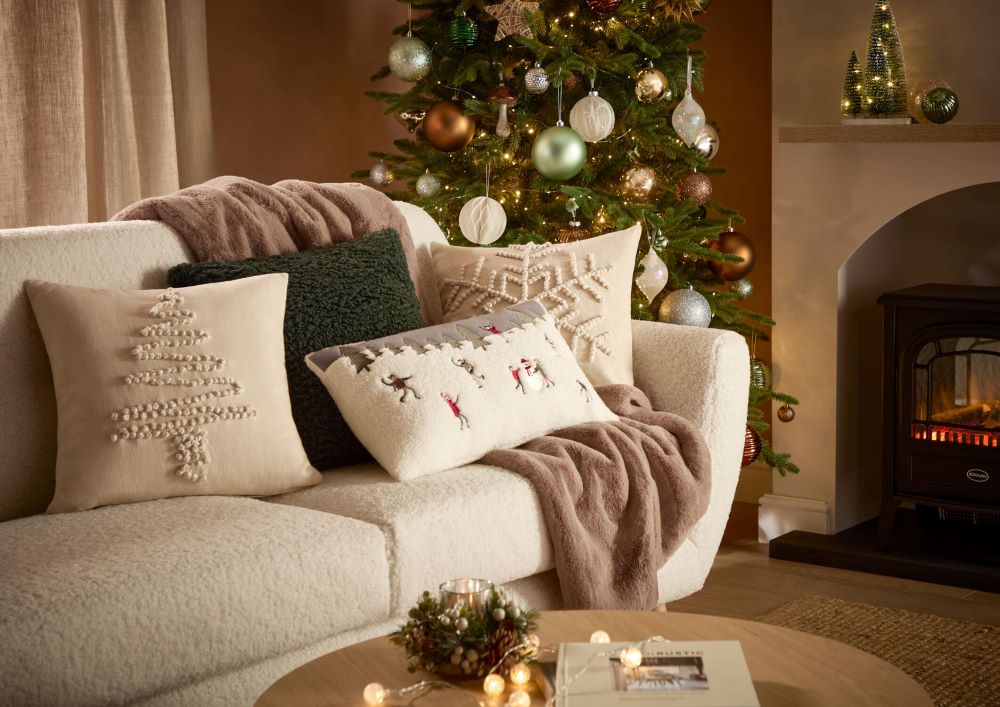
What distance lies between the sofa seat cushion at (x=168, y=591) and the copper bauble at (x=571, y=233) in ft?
5.58

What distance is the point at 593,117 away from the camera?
3.41m

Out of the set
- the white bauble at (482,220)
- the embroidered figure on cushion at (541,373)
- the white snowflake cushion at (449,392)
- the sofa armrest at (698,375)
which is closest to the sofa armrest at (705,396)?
the sofa armrest at (698,375)

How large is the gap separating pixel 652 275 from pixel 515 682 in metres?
2.14

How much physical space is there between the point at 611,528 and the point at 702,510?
0.26 m

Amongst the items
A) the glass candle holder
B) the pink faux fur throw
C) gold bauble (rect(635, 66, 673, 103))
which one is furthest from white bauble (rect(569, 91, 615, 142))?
the glass candle holder

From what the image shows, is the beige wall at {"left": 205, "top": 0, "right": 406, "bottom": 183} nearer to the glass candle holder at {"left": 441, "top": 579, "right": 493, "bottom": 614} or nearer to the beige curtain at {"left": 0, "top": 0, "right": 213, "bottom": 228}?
the beige curtain at {"left": 0, "top": 0, "right": 213, "bottom": 228}

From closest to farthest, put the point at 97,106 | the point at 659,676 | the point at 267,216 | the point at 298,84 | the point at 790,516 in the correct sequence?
the point at 659,676 < the point at 267,216 < the point at 97,106 < the point at 790,516 < the point at 298,84

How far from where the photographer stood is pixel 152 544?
1.87 meters

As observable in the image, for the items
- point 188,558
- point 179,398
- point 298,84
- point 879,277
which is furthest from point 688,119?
point 188,558

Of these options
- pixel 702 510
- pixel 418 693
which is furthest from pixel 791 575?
pixel 418 693

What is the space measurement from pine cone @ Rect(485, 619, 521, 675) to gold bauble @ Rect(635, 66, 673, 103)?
2.40 m

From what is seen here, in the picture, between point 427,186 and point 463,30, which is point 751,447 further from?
point 463,30

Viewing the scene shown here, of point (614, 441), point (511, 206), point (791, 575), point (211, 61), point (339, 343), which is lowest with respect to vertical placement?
point (791, 575)

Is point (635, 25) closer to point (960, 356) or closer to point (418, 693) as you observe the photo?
point (960, 356)
